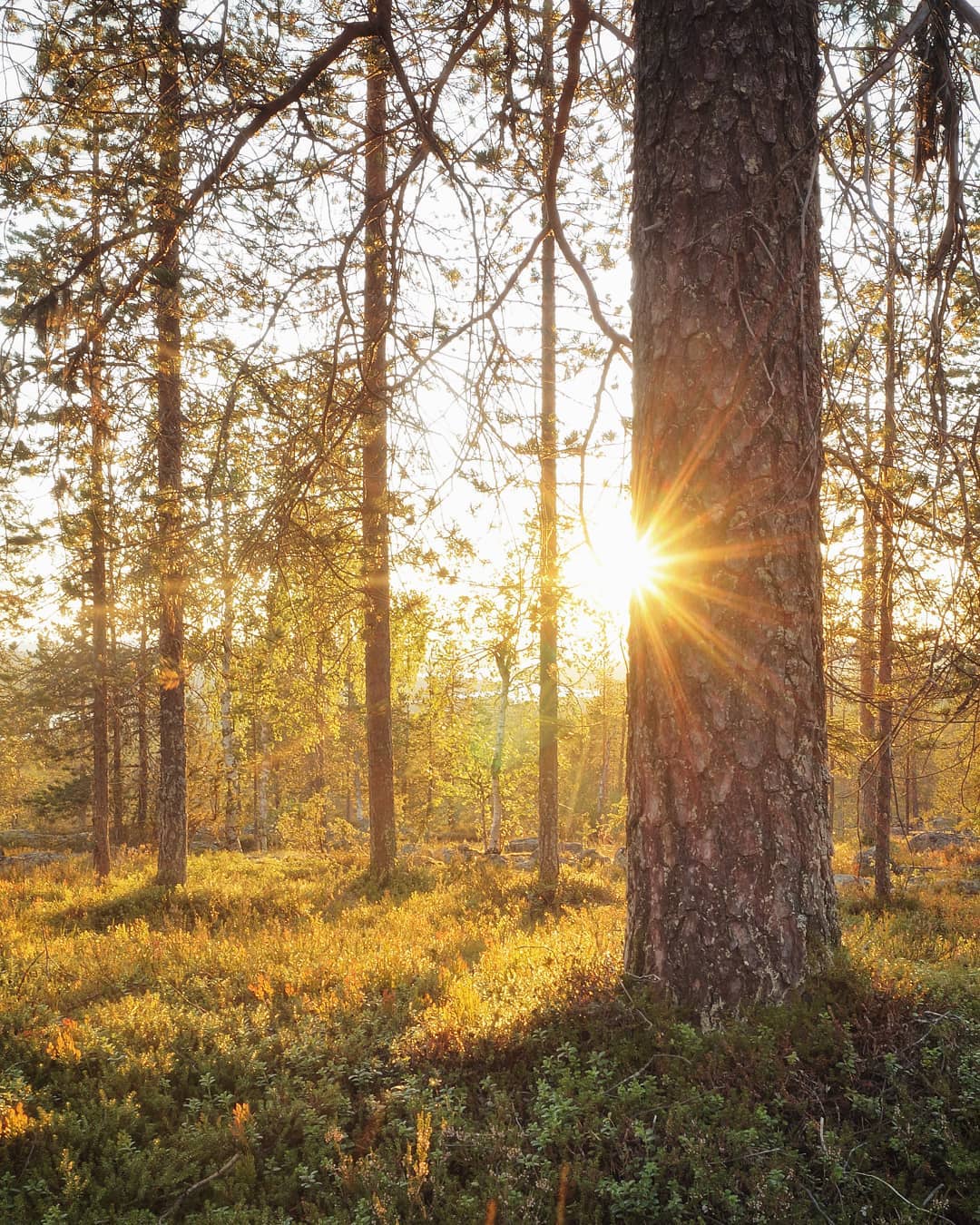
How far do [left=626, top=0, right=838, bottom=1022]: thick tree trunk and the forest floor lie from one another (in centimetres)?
35

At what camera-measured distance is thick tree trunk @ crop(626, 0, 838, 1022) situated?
9.57 ft

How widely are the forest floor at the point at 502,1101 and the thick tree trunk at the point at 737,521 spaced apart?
1.13 feet

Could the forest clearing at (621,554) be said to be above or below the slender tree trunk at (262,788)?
above

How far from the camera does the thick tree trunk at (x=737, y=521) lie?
292cm

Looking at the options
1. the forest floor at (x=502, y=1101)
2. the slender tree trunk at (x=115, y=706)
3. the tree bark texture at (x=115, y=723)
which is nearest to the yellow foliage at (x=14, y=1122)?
the forest floor at (x=502, y=1101)

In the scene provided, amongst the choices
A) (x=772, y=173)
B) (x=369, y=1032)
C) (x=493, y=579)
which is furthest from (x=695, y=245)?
(x=369, y=1032)

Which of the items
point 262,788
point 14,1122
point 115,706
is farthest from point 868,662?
point 262,788

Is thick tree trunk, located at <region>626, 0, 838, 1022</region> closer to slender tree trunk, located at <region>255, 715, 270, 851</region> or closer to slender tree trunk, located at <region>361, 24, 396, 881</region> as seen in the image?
slender tree trunk, located at <region>361, 24, 396, 881</region>

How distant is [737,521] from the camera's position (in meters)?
2.98

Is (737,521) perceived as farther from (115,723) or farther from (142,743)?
(142,743)

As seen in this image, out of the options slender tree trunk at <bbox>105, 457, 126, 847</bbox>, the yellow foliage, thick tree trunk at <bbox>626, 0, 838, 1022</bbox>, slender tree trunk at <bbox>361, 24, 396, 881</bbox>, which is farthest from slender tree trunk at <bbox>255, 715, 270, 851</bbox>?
thick tree trunk at <bbox>626, 0, 838, 1022</bbox>

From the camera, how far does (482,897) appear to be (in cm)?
976

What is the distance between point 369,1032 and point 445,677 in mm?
8443

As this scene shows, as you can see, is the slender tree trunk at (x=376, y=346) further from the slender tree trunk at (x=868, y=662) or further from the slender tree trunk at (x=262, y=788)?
the slender tree trunk at (x=262, y=788)
